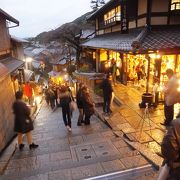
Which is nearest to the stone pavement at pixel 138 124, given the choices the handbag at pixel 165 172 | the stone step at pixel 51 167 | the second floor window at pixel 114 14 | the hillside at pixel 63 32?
the stone step at pixel 51 167

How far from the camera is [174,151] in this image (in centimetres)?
346

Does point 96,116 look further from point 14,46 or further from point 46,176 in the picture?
point 14,46

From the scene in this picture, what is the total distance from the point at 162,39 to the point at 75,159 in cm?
750

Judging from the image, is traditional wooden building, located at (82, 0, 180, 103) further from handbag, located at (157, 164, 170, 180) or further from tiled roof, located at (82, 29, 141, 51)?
handbag, located at (157, 164, 170, 180)

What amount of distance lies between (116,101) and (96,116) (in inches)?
68.2

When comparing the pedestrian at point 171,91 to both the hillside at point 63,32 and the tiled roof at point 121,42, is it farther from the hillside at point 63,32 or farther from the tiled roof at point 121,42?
the hillside at point 63,32

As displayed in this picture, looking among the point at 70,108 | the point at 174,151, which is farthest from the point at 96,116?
the point at 174,151

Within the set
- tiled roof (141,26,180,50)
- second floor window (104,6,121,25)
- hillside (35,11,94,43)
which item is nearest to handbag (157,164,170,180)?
tiled roof (141,26,180,50)

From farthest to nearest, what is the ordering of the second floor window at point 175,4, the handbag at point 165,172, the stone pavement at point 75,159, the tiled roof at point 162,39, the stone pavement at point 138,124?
the second floor window at point 175,4 → the tiled roof at point 162,39 → the stone pavement at point 138,124 → the stone pavement at point 75,159 → the handbag at point 165,172

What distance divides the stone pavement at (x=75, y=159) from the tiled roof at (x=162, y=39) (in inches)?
182

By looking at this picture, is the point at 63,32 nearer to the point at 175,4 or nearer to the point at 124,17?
the point at 124,17

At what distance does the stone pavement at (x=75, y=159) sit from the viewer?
17.6 ft

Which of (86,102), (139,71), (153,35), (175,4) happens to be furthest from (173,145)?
(139,71)

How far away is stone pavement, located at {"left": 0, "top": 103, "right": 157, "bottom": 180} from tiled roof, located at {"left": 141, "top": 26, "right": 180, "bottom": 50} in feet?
15.1
